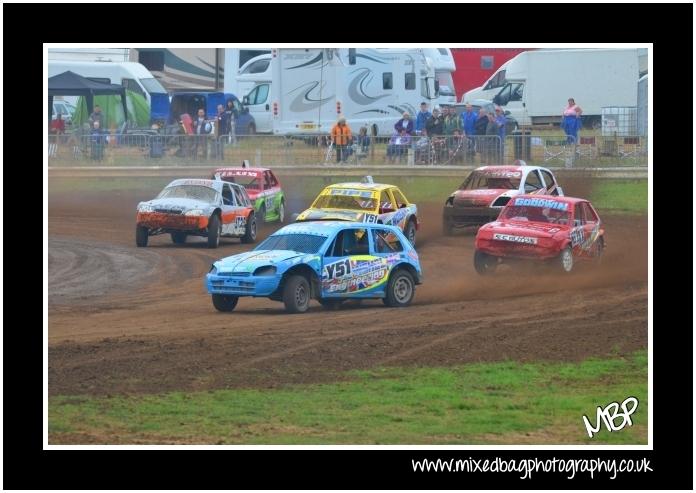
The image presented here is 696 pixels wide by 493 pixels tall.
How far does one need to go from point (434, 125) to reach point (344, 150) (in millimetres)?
2251

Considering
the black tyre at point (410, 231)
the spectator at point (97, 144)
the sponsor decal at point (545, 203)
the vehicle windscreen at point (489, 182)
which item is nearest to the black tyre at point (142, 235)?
the black tyre at point (410, 231)

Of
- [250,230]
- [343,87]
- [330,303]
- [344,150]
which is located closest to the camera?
[330,303]

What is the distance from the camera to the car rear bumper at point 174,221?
2422cm

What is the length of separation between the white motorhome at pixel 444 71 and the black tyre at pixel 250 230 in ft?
59.8

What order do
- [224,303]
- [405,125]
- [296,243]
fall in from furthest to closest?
1. [405,125]
2. [224,303]
3. [296,243]

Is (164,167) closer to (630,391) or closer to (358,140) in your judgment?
→ (358,140)

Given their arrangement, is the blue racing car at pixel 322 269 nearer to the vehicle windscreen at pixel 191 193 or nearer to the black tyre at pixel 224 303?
the black tyre at pixel 224 303

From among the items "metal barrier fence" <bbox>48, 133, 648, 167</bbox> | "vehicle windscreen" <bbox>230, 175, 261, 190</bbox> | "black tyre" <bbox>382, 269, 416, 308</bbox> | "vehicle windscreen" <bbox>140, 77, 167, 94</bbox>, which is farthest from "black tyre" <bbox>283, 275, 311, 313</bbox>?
"vehicle windscreen" <bbox>140, 77, 167, 94</bbox>

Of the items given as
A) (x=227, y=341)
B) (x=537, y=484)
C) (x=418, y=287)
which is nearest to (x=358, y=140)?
(x=418, y=287)

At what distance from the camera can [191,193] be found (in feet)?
81.4

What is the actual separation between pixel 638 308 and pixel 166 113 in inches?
911

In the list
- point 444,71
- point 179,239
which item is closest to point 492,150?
point 179,239

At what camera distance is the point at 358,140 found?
30.9m

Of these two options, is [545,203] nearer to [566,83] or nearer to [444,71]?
[566,83]
